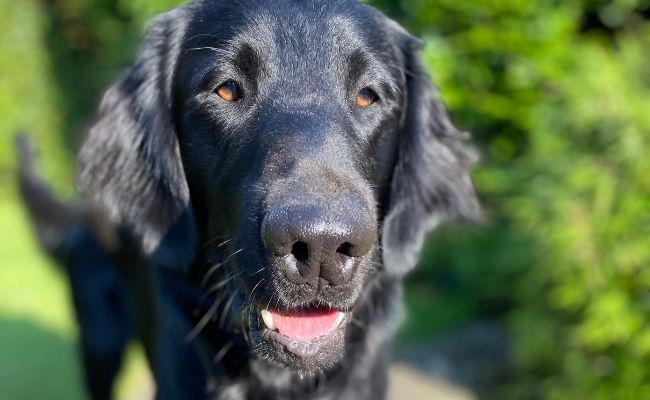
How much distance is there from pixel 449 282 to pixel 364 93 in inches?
161

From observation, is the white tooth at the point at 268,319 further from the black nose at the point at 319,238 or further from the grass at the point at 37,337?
the grass at the point at 37,337

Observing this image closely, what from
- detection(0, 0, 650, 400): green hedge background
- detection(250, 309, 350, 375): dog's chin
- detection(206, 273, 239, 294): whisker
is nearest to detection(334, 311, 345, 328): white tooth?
detection(250, 309, 350, 375): dog's chin

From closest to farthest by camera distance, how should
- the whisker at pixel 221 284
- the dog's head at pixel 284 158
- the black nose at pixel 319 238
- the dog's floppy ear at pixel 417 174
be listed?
the black nose at pixel 319 238 → the dog's head at pixel 284 158 → the whisker at pixel 221 284 → the dog's floppy ear at pixel 417 174

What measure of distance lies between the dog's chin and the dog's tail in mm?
2153

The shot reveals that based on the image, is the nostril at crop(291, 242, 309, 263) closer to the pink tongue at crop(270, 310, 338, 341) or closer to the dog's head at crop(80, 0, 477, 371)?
the dog's head at crop(80, 0, 477, 371)

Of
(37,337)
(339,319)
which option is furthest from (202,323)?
(37,337)

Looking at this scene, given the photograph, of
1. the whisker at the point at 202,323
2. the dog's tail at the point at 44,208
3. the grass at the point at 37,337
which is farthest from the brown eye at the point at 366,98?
the grass at the point at 37,337

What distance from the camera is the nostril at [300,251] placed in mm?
1818

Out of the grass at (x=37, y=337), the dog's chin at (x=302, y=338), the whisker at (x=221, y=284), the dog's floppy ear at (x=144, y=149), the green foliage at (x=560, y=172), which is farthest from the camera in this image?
the grass at (x=37, y=337)

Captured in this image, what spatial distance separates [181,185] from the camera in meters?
2.41

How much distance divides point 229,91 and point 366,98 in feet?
1.42

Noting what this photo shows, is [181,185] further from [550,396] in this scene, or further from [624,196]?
[550,396]

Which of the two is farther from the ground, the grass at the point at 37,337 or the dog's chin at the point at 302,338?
the dog's chin at the point at 302,338

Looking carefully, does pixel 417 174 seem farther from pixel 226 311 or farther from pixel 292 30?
pixel 226 311
